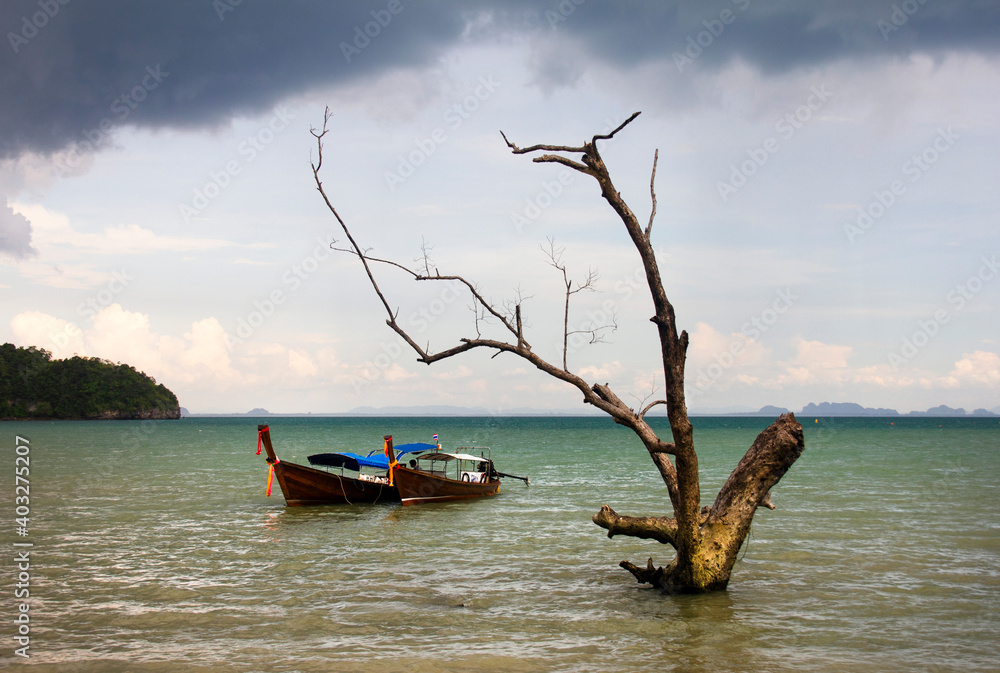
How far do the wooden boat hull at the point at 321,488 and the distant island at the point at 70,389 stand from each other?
135667 mm

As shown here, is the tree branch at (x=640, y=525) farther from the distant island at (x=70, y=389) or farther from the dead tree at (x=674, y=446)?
the distant island at (x=70, y=389)

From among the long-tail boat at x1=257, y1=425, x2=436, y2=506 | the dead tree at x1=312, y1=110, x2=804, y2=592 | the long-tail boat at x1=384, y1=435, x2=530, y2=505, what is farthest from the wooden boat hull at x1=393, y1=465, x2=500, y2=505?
the dead tree at x1=312, y1=110, x2=804, y2=592

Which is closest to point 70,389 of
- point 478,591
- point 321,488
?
point 321,488

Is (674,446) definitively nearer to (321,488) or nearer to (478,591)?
(478,591)

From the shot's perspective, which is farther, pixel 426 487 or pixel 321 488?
pixel 426 487

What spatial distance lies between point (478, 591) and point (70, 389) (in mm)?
156793

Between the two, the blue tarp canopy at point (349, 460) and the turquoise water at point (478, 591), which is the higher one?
the blue tarp canopy at point (349, 460)

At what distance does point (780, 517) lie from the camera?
65.9 feet

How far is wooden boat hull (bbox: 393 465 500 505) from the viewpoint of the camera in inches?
923

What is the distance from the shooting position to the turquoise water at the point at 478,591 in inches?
336

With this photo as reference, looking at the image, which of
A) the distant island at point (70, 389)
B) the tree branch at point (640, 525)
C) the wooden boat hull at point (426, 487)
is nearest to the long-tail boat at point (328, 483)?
Answer: the wooden boat hull at point (426, 487)

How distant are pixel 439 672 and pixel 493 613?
245 cm

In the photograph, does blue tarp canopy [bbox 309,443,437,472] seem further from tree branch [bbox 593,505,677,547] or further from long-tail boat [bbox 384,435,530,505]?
tree branch [bbox 593,505,677,547]

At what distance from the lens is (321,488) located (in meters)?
23.2
